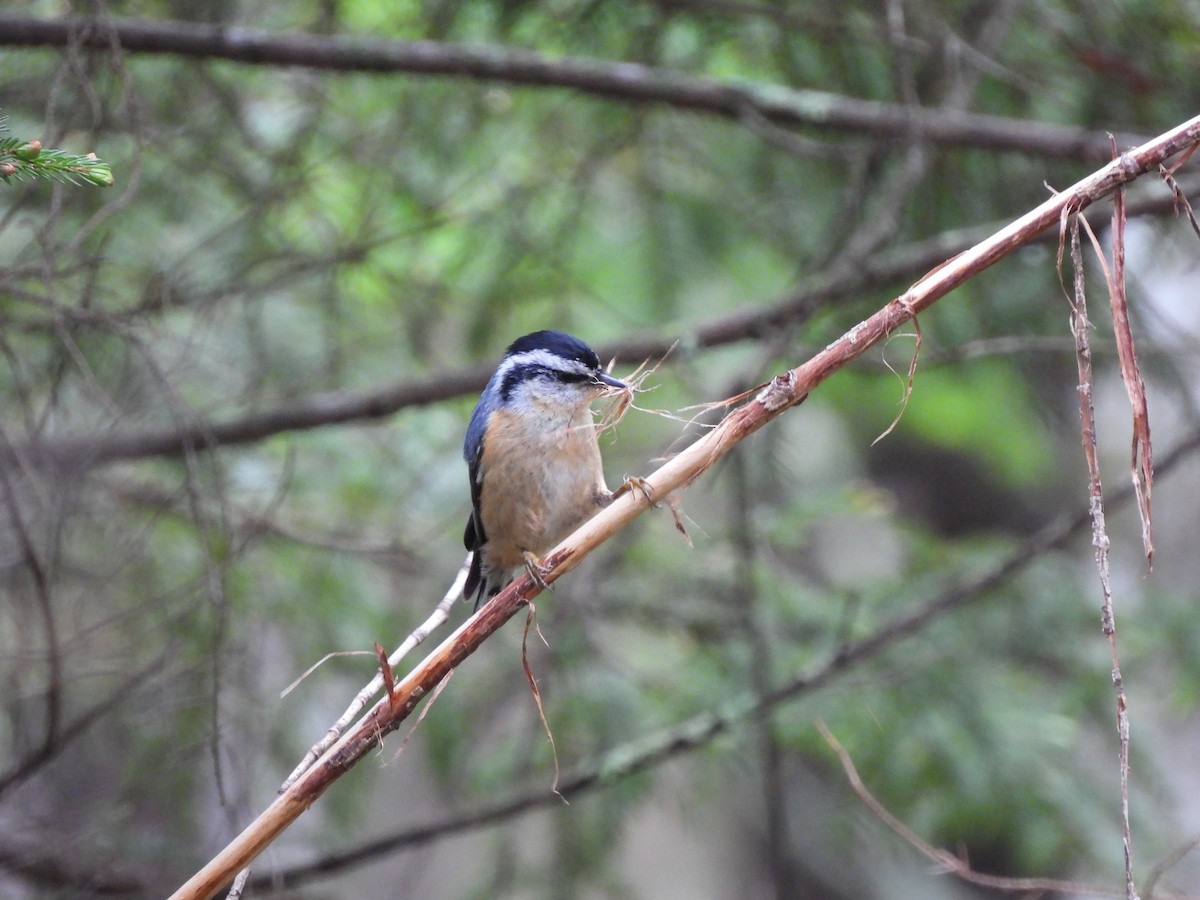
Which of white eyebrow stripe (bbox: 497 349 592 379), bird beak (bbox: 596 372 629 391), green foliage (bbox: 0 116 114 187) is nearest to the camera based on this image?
green foliage (bbox: 0 116 114 187)

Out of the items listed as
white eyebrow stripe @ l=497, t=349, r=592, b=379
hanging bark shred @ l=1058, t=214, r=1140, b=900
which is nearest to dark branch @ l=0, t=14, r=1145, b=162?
white eyebrow stripe @ l=497, t=349, r=592, b=379

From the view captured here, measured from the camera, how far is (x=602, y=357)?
15.1ft

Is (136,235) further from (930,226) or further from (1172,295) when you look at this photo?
(1172,295)

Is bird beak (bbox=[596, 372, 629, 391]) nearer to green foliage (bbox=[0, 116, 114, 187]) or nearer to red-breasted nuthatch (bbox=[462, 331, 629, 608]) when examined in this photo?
red-breasted nuthatch (bbox=[462, 331, 629, 608])

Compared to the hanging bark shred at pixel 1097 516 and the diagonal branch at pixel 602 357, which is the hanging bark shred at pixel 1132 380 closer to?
the hanging bark shred at pixel 1097 516

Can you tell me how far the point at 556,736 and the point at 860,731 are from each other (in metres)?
1.28

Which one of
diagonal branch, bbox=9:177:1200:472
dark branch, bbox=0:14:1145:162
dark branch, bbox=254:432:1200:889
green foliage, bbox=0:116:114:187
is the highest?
dark branch, bbox=0:14:1145:162

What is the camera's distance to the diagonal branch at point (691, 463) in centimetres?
176

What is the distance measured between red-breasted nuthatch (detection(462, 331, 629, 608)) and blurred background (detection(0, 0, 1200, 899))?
1.19 ft

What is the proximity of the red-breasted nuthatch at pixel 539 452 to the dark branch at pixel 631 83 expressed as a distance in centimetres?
126

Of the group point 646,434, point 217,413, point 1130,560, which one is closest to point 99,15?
point 217,413

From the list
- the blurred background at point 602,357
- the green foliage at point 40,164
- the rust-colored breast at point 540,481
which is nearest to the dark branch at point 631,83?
the blurred background at point 602,357

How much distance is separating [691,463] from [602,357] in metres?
2.65

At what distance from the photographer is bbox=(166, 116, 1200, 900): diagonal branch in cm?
176
